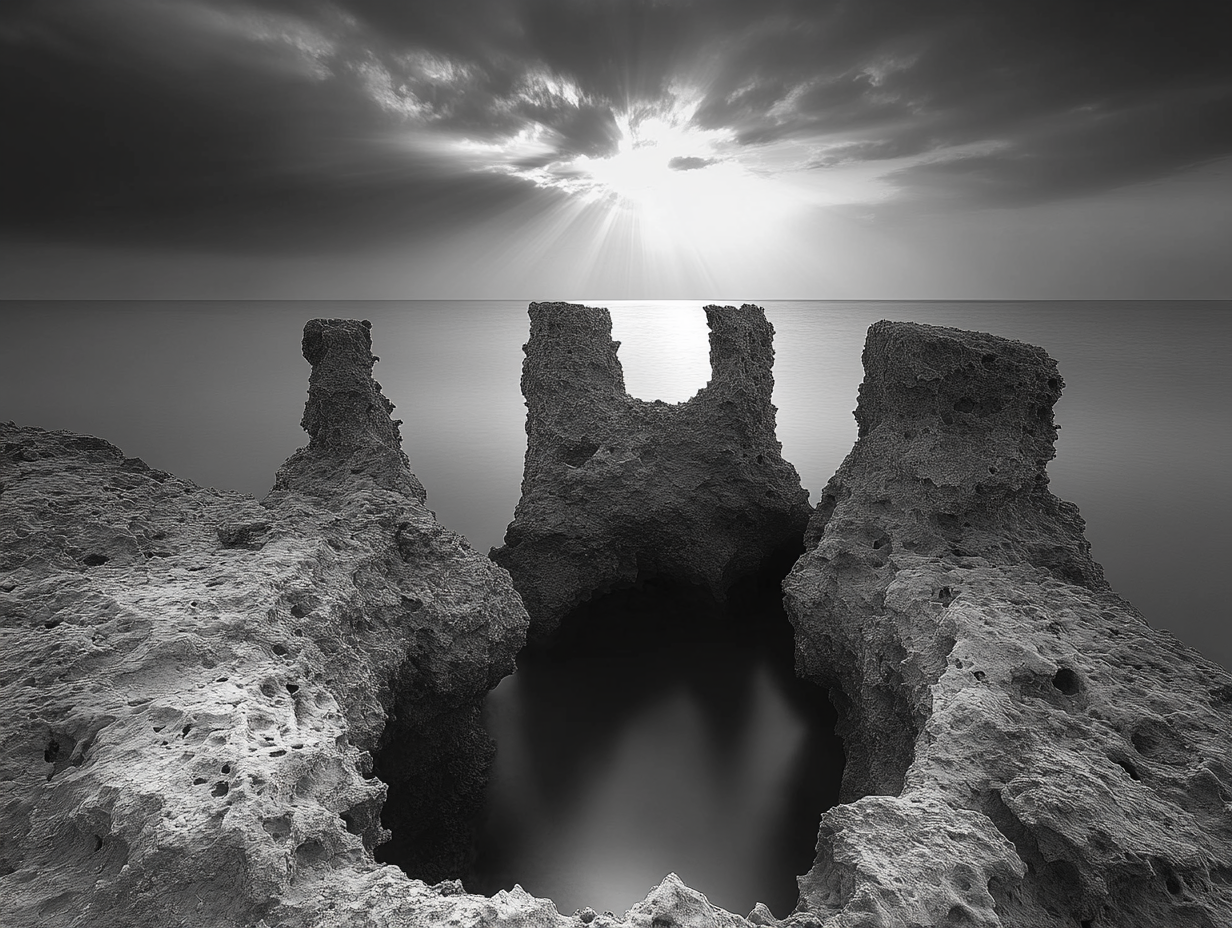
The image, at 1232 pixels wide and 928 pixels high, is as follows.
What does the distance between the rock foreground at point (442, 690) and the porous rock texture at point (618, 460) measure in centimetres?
258

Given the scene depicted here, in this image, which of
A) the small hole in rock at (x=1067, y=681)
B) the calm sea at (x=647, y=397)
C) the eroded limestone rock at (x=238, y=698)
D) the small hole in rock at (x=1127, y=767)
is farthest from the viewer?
the calm sea at (x=647, y=397)

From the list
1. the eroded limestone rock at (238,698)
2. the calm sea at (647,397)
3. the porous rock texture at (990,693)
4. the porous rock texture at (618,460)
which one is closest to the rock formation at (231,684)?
the eroded limestone rock at (238,698)

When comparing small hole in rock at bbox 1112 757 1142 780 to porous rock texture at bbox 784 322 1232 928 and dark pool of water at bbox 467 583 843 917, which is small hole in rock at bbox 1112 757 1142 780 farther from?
dark pool of water at bbox 467 583 843 917

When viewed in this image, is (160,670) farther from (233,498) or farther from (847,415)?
(847,415)

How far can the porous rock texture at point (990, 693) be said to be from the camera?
12.0ft

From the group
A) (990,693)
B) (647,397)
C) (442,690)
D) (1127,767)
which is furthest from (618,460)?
(647,397)

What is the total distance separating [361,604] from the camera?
19.3 ft

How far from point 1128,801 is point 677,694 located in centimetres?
680

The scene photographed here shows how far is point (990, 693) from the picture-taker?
4.72 m

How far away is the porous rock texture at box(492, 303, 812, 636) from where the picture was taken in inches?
419

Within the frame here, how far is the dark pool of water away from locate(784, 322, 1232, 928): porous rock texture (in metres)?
1.22

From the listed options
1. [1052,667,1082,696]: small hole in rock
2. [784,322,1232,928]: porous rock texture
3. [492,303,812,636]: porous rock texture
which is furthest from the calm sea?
[1052,667,1082,696]: small hole in rock

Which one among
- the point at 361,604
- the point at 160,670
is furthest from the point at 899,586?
the point at 160,670

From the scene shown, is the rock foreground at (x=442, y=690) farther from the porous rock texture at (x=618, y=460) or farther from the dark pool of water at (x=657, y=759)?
the porous rock texture at (x=618, y=460)
